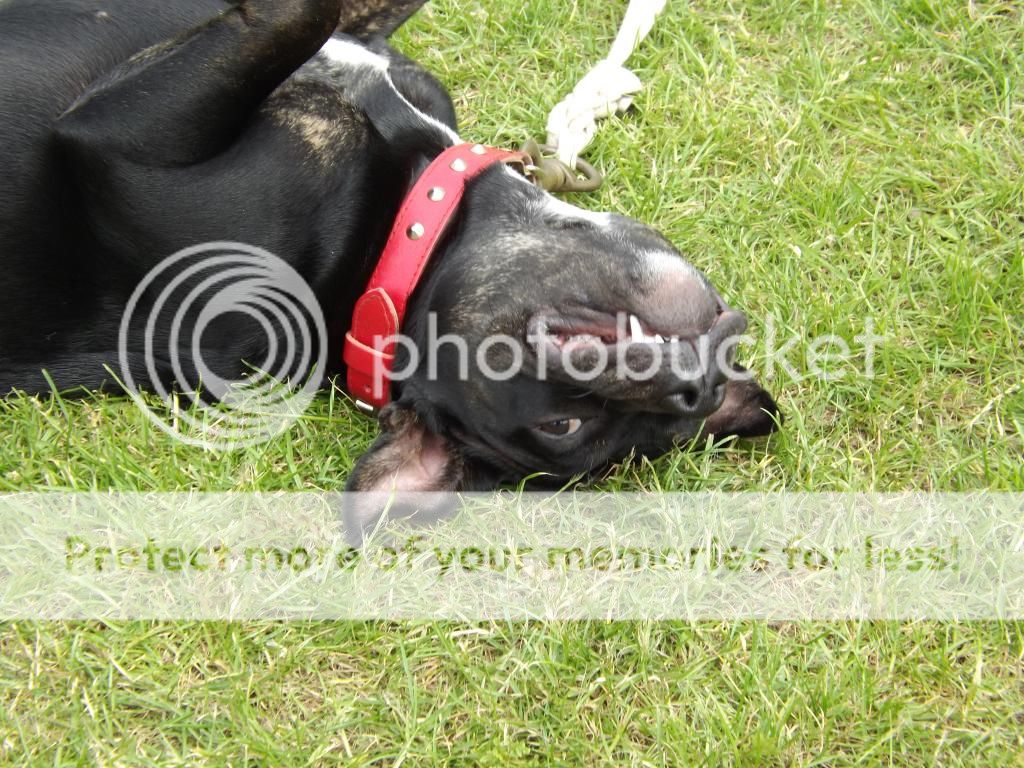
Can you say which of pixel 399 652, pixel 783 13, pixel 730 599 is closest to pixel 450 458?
pixel 399 652

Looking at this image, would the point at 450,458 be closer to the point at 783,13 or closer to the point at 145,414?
the point at 145,414

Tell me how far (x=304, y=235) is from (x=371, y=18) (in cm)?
133

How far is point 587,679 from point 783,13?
3262mm

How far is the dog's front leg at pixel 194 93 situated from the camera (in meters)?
3.37

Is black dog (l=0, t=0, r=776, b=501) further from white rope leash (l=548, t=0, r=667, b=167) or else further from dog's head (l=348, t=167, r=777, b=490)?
white rope leash (l=548, t=0, r=667, b=167)

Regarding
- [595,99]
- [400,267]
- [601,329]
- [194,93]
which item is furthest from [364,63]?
[601,329]

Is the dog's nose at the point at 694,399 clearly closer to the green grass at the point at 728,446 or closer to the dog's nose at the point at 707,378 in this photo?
the dog's nose at the point at 707,378

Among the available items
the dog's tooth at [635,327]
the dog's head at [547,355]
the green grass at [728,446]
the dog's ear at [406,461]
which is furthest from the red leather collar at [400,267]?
the dog's tooth at [635,327]

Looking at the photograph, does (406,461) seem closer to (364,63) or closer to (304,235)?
(304,235)

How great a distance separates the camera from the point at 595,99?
4.48 m

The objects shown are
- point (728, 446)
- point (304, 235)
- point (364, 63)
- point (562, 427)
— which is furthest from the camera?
point (364, 63)

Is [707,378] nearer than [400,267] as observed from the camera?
Yes

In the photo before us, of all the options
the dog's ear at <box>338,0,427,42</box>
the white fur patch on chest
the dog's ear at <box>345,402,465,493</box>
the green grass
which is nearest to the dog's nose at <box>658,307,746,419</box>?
the green grass

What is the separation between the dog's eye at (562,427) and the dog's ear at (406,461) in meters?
0.36
